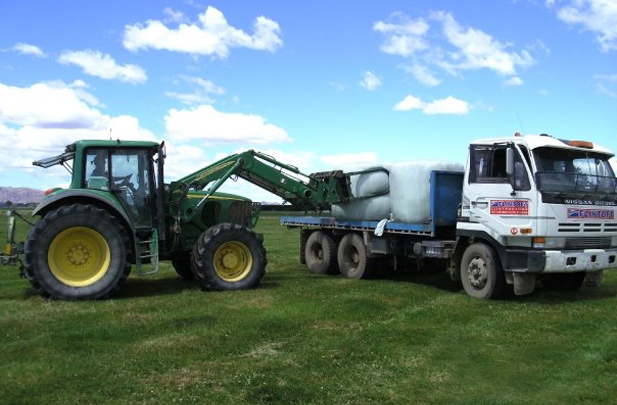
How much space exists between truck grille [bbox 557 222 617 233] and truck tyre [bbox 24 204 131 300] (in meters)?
7.14

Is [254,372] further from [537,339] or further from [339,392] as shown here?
[537,339]

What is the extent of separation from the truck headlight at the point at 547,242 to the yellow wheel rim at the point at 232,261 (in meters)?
5.11

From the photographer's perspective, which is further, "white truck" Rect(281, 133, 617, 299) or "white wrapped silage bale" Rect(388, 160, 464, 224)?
"white wrapped silage bale" Rect(388, 160, 464, 224)

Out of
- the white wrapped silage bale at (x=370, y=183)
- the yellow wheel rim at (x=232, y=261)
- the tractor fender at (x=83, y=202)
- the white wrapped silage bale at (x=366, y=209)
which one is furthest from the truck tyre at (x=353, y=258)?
the tractor fender at (x=83, y=202)

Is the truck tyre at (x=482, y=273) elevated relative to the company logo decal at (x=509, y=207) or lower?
lower

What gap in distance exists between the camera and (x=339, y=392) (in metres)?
5.88

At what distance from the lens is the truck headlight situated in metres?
9.82

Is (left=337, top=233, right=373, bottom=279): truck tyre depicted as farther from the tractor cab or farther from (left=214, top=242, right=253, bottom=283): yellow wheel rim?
the tractor cab

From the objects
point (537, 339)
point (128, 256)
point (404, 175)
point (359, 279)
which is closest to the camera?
point (537, 339)

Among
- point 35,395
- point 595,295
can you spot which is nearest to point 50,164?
point 35,395

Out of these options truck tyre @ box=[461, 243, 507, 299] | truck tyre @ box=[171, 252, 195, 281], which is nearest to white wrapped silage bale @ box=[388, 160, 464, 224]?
truck tyre @ box=[461, 243, 507, 299]

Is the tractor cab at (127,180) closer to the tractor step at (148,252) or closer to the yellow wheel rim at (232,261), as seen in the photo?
the tractor step at (148,252)

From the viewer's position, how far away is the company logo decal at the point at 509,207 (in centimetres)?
991

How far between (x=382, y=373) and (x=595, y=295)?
6.56 meters
